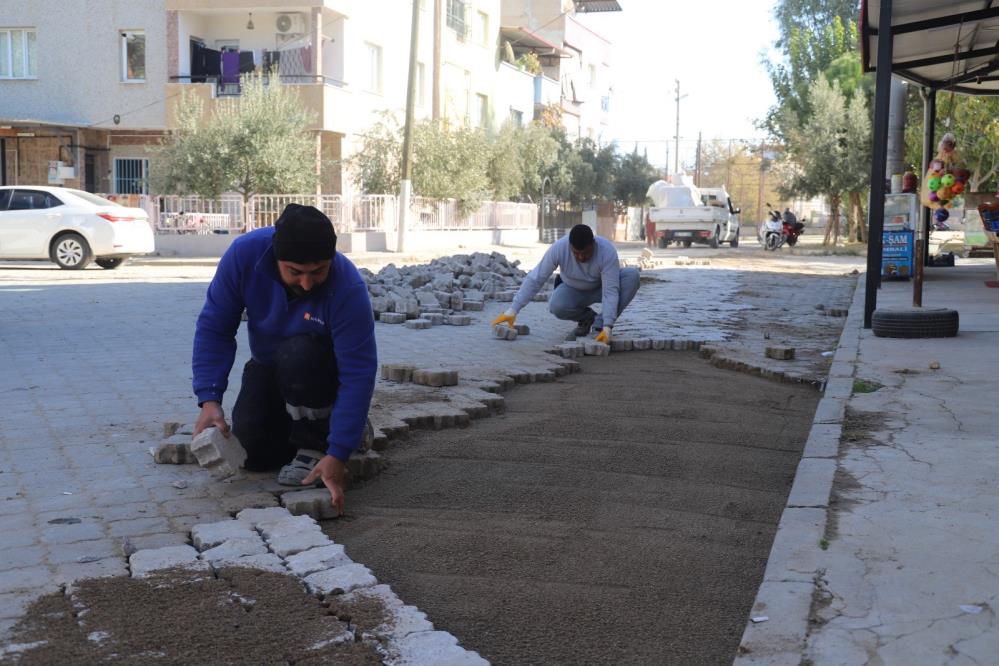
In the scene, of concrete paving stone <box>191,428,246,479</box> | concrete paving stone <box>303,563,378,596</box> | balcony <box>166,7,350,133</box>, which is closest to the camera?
concrete paving stone <box>303,563,378,596</box>

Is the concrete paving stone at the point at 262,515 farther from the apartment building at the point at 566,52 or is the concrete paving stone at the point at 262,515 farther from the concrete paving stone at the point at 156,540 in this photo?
the apartment building at the point at 566,52

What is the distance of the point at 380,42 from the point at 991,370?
26867 mm

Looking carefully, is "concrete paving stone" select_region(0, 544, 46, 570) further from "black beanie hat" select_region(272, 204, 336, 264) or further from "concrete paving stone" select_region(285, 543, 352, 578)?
"black beanie hat" select_region(272, 204, 336, 264)

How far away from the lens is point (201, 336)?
4.27 meters

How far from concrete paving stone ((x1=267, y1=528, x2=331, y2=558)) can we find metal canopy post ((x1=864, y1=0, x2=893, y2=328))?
686 cm

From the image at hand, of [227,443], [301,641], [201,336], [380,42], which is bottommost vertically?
[301,641]

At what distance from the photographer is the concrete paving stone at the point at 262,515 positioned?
3.88 metres

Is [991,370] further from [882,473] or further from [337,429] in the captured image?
[337,429]

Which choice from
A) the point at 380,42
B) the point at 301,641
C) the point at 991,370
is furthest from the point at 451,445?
the point at 380,42

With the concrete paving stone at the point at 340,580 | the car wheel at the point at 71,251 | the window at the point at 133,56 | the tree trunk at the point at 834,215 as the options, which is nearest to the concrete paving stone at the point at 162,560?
the concrete paving stone at the point at 340,580

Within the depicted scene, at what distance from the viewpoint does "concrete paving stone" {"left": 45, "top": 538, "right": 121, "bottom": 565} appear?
139 inches

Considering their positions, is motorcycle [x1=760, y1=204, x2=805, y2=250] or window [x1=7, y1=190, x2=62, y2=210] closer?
window [x1=7, y1=190, x2=62, y2=210]

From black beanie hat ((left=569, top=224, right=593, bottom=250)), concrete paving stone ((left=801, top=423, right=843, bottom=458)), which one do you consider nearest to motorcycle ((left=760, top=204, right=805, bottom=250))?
black beanie hat ((left=569, top=224, right=593, bottom=250))

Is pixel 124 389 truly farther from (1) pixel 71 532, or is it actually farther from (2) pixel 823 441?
(2) pixel 823 441
